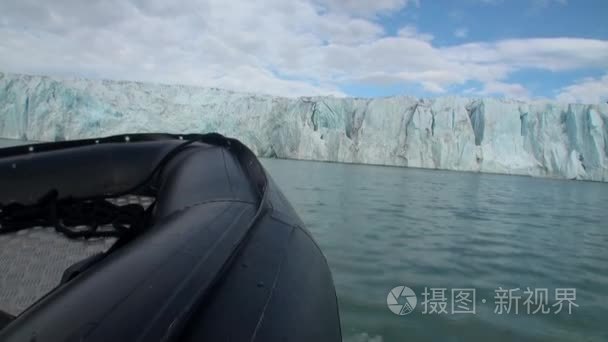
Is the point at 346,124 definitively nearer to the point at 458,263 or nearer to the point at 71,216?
the point at 458,263

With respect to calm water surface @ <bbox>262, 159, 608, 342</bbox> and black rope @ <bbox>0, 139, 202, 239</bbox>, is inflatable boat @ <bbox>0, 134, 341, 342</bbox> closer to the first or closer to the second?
black rope @ <bbox>0, 139, 202, 239</bbox>

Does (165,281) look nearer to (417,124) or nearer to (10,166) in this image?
(10,166)

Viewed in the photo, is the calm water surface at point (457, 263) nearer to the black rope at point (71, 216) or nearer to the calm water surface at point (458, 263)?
the calm water surface at point (458, 263)

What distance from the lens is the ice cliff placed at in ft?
63.7

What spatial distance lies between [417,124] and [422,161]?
188 cm

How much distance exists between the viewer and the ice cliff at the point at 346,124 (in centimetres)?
1941

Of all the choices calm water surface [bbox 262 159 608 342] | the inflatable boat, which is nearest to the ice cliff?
calm water surface [bbox 262 159 608 342]

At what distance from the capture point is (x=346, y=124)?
23.2 meters

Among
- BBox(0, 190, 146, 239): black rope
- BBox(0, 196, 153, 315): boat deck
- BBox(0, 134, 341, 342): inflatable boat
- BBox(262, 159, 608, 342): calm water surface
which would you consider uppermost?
BBox(0, 134, 341, 342): inflatable boat

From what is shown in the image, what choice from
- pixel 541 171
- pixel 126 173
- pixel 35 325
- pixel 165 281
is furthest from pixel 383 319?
pixel 541 171

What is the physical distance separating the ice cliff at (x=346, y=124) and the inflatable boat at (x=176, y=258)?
19399mm

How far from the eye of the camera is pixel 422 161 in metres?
21.0

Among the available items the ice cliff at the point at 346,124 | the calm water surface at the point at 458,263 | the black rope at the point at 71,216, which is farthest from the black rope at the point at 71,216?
the ice cliff at the point at 346,124

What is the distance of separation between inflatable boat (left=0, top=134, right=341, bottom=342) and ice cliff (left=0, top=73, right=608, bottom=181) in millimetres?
19399
